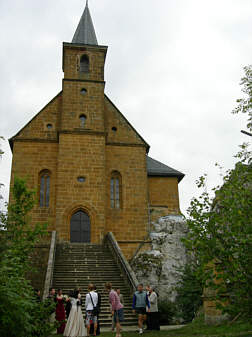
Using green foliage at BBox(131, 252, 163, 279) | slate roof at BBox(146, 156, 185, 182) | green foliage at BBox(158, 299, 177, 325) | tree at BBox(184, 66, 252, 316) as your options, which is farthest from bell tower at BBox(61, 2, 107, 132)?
tree at BBox(184, 66, 252, 316)

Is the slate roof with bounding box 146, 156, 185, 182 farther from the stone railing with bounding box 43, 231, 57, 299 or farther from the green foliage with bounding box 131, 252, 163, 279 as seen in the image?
the stone railing with bounding box 43, 231, 57, 299

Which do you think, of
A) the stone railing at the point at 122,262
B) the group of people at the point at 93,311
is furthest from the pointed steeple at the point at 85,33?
the group of people at the point at 93,311

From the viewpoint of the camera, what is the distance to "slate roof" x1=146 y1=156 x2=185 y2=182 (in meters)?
27.2

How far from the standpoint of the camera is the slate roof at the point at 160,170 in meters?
27.2

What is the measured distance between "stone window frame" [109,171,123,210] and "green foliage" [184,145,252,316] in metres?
16.9

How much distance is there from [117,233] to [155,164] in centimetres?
660

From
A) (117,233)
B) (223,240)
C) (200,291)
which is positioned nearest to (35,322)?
(223,240)

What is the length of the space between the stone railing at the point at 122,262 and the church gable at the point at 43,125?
8145mm

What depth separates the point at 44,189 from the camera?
81.3ft

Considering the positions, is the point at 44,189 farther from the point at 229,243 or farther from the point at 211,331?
the point at 229,243

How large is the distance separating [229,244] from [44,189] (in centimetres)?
1869

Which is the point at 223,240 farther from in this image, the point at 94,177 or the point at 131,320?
the point at 94,177

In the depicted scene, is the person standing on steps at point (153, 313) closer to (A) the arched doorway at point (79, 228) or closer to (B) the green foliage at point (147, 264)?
(B) the green foliage at point (147, 264)

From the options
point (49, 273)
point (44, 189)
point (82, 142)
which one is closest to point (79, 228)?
point (44, 189)
